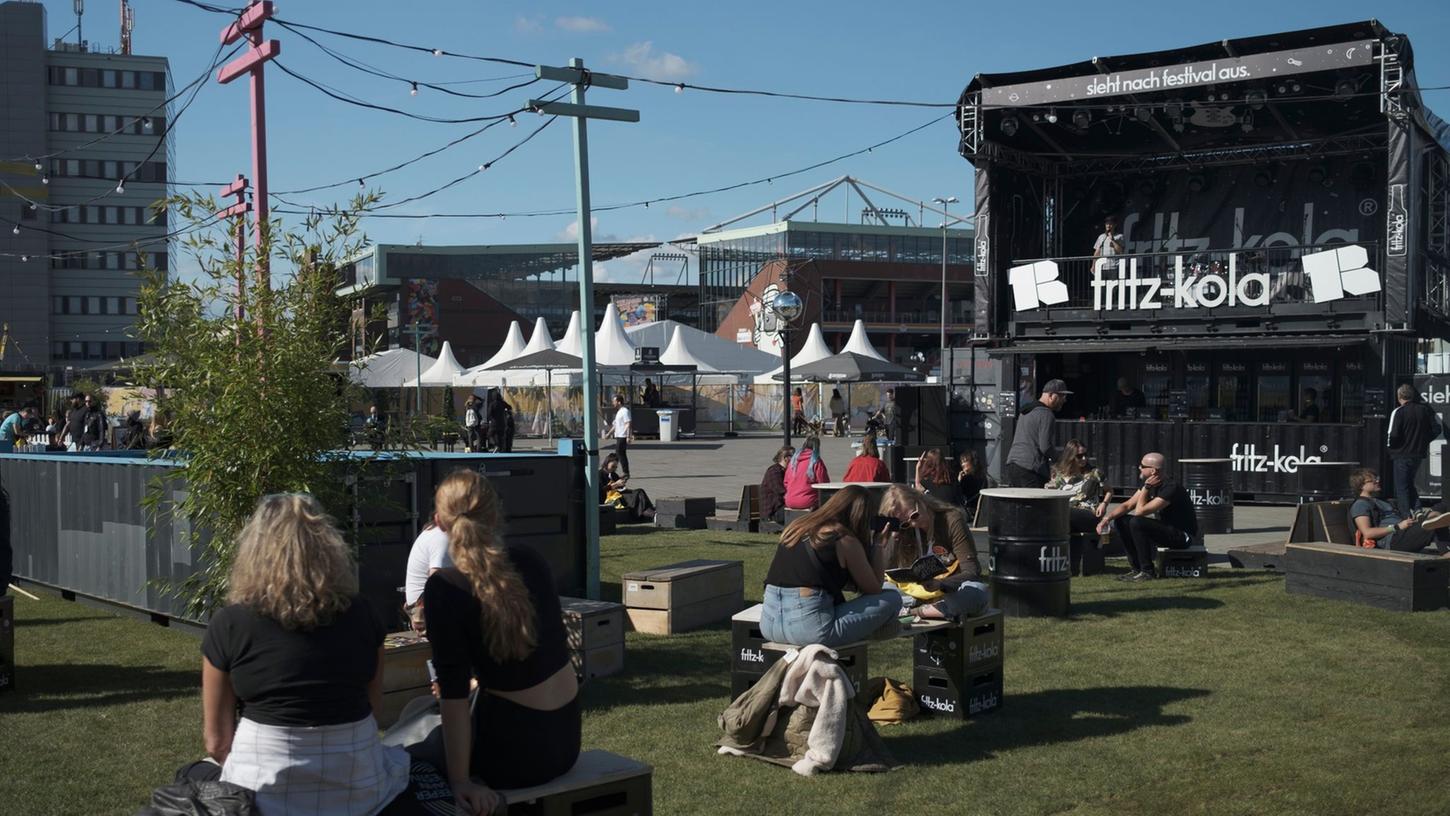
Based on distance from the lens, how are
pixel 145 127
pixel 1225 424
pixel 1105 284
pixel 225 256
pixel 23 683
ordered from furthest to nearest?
pixel 145 127
pixel 1105 284
pixel 1225 424
pixel 23 683
pixel 225 256

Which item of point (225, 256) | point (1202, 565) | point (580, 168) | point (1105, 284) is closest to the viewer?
point (225, 256)

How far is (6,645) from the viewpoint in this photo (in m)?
8.22

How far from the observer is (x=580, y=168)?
1173 cm

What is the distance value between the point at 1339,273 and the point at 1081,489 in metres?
8.96

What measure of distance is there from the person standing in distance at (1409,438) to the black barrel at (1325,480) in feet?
8.42

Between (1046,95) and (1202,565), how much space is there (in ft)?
38.6

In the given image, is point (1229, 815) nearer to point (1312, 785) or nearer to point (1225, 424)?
point (1312, 785)

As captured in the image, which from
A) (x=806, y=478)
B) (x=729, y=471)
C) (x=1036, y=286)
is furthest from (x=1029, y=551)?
(x=729, y=471)

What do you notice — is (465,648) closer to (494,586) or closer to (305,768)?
(494,586)

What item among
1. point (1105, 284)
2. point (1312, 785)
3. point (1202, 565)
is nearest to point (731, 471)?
point (1105, 284)

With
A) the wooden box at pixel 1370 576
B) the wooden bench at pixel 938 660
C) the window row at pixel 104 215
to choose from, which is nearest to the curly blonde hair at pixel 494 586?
the wooden bench at pixel 938 660

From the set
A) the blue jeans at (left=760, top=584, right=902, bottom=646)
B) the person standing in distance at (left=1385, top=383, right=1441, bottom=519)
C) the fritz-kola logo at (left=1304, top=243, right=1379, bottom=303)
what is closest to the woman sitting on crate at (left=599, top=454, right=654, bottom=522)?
the person standing in distance at (left=1385, top=383, right=1441, bottom=519)

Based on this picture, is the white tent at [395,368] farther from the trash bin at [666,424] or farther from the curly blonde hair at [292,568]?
the curly blonde hair at [292,568]

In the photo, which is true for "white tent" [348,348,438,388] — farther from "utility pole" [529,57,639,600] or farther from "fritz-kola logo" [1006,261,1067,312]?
"utility pole" [529,57,639,600]
